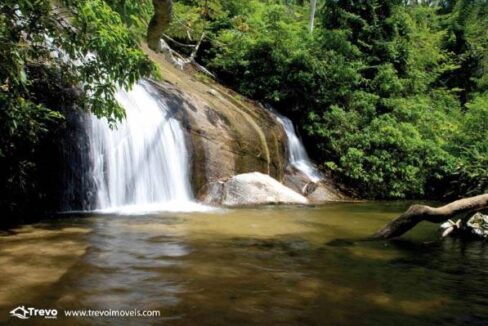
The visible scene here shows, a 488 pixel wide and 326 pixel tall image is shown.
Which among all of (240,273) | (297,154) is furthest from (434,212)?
(297,154)

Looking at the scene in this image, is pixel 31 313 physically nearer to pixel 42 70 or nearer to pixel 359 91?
pixel 42 70

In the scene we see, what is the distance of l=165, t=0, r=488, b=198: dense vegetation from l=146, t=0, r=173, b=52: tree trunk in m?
8.15

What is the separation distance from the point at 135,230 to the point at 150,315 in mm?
3442

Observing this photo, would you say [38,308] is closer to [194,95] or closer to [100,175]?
[100,175]

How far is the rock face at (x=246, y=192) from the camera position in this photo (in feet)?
34.3

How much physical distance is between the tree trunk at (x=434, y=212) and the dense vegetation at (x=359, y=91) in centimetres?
722

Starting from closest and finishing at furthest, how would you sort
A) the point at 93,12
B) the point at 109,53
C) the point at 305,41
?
the point at 93,12
the point at 109,53
the point at 305,41

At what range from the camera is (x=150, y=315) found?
3.47m

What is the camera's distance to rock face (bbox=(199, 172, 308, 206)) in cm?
1046

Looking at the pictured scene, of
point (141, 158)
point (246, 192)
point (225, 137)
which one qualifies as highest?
point (225, 137)

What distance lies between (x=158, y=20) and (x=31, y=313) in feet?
10.9

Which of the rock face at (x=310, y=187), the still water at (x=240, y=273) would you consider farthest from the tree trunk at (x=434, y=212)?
the rock face at (x=310, y=187)

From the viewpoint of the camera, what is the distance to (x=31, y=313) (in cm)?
337

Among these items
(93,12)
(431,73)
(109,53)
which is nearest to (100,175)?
(109,53)
